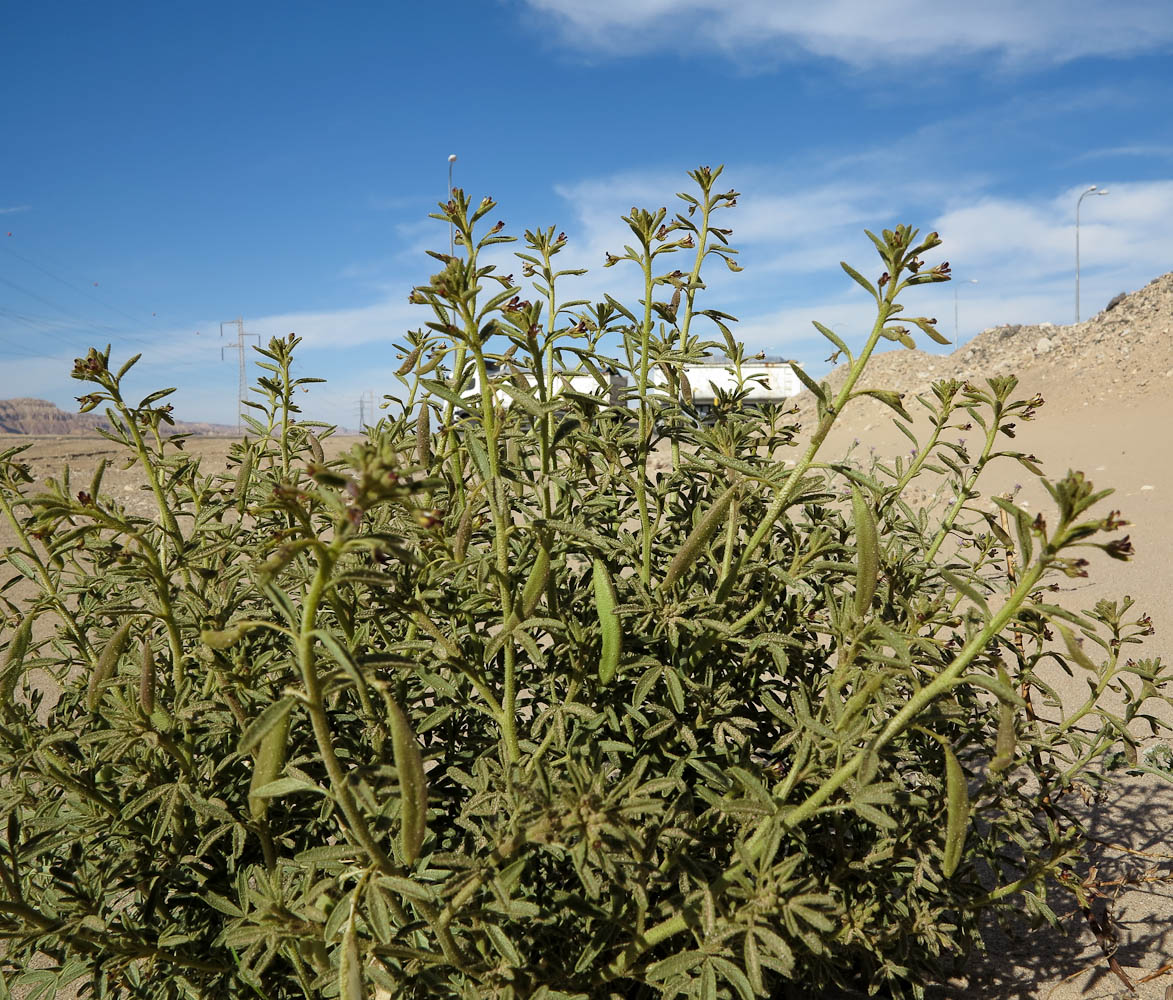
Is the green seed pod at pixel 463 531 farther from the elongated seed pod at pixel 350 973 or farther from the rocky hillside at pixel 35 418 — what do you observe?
the rocky hillside at pixel 35 418

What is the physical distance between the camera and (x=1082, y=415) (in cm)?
1348

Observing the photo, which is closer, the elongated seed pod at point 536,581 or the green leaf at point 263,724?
the green leaf at point 263,724

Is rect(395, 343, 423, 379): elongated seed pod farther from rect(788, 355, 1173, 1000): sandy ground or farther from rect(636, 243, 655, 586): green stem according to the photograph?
rect(788, 355, 1173, 1000): sandy ground

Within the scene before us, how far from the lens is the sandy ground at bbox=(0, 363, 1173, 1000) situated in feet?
7.94

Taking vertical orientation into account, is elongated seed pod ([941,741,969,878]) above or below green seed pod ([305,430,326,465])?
below

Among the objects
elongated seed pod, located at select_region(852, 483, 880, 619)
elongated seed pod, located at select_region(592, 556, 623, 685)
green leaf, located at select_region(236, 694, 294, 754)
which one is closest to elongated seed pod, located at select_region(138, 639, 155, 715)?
green leaf, located at select_region(236, 694, 294, 754)

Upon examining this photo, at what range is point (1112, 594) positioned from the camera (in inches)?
240

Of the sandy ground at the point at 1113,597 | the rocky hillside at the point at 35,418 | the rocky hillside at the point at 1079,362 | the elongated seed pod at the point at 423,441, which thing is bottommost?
the sandy ground at the point at 1113,597

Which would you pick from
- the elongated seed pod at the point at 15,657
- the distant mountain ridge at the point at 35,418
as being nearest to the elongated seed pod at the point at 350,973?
the elongated seed pod at the point at 15,657

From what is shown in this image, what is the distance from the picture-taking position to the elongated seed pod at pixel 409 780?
1.01 m

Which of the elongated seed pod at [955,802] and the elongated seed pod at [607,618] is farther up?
the elongated seed pod at [607,618]

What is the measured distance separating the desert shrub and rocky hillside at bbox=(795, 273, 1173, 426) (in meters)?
10.2

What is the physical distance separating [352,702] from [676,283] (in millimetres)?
1220

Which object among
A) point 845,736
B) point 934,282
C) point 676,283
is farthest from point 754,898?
point 676,283
